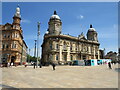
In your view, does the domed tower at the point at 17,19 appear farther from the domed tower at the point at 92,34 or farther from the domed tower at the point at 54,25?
the domed tower at the point at 92,34

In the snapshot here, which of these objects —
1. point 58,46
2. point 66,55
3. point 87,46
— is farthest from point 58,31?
point 87,46

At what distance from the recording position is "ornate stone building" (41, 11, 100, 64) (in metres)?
52.4

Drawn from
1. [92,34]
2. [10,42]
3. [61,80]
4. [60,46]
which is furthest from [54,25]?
[61,80]

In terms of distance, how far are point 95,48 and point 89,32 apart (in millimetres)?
10237

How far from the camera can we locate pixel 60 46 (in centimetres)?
5325

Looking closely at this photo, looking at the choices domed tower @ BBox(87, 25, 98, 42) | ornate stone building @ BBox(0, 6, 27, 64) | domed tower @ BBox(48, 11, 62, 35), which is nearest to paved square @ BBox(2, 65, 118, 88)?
ornate stone building @ BBox(0, 6, 27, 64)

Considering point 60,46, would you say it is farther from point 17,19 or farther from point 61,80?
point 61,80

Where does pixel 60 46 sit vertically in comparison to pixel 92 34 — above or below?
below

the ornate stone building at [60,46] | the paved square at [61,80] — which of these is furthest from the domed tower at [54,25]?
the paved square at [61,80]

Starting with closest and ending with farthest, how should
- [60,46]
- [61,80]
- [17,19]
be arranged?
[61,80], [17,19], [60,46]

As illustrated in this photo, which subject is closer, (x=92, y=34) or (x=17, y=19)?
(x=17, y=19)

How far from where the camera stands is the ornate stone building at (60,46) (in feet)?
172

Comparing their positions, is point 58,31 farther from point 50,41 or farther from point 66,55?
point 66,55

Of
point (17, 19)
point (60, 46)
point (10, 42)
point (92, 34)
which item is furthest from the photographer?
point (92, 34)
